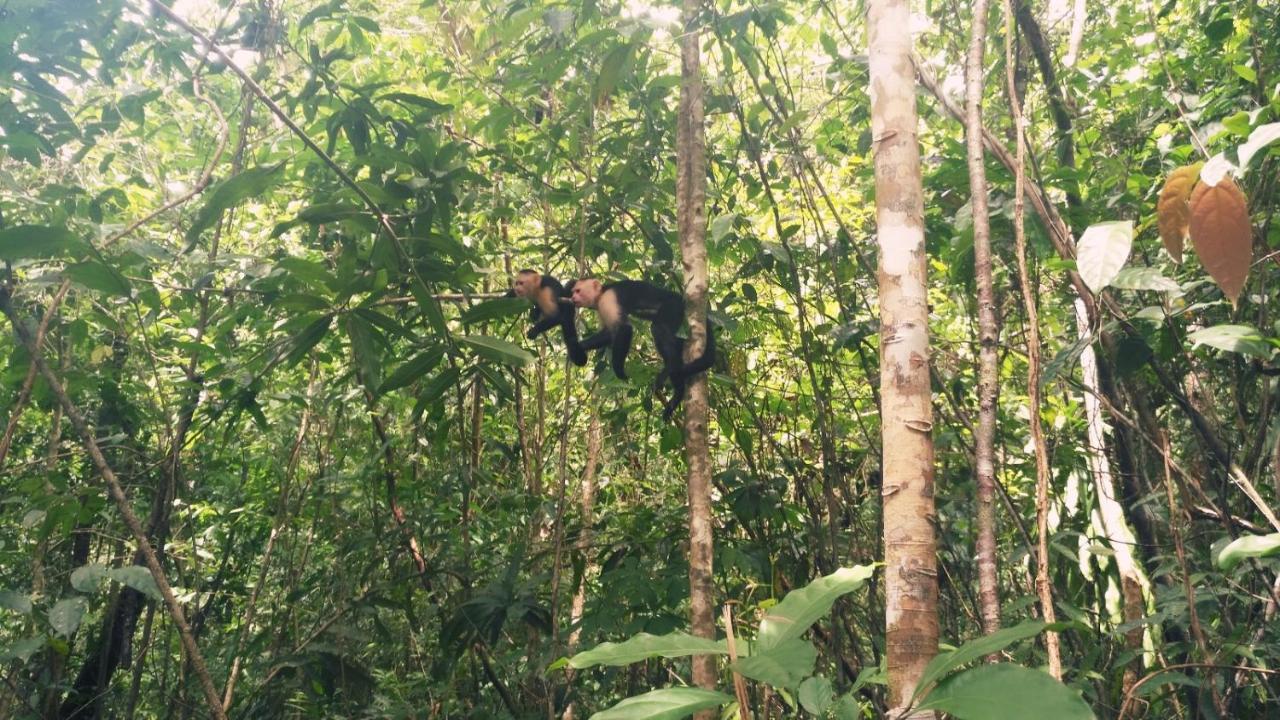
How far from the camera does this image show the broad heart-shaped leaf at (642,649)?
4.16 ft

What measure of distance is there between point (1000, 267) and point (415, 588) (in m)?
4.05

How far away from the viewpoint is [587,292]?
14.4 feet

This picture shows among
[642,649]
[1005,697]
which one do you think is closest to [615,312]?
[642,649]

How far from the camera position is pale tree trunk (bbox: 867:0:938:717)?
5.40 feet

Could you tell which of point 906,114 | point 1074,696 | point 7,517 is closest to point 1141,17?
point 906,114

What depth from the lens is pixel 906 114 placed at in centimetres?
207

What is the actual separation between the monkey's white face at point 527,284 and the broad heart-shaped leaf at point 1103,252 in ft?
10.3

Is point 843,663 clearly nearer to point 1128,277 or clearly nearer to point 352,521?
point 1128,277

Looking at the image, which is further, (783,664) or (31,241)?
(31,241)

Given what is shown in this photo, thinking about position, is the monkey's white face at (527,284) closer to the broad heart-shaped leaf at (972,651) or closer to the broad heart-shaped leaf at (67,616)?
the broad heart-shaped leaf at (67,616)

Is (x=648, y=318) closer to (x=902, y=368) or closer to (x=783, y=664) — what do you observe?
(x=902, y=368)

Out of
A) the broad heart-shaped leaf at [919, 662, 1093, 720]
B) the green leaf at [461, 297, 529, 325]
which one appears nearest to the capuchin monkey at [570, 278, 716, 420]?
Result: the green leaf at [461, 297, 529, 325]

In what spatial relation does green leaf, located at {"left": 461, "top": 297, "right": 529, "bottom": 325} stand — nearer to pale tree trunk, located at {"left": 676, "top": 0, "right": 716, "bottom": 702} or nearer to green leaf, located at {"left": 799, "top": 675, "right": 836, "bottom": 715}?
pale tree trunk, located at {"left": 676, "top": 0, "right": 716, "bottom": 702}

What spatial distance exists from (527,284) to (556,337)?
943 millimetres
